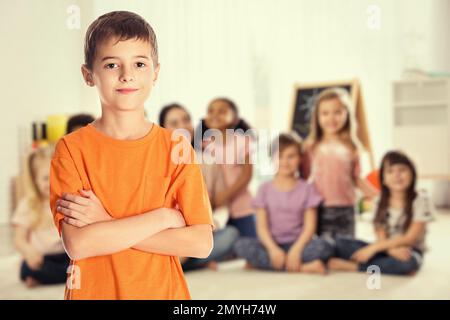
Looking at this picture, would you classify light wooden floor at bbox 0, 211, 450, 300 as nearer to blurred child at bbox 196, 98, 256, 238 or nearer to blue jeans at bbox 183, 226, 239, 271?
blue jeans at bbox 183, 226, 239, 271

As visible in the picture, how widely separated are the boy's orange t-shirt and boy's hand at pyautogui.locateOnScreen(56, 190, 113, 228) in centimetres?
1

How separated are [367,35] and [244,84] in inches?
35.3

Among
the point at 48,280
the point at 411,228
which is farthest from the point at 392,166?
the point at 48,280

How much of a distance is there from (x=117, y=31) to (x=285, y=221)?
1735 millimetres

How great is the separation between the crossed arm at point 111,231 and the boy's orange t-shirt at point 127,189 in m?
0.01

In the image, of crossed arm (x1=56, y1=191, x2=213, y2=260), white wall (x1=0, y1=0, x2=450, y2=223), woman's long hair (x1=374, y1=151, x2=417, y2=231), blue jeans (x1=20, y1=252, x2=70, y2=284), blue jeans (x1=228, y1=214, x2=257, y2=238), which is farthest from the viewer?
white wall (x1=0, y1=0, x2=450, y2=223)

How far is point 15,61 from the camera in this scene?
249 cm

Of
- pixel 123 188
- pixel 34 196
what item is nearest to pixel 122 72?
pixel 123 188

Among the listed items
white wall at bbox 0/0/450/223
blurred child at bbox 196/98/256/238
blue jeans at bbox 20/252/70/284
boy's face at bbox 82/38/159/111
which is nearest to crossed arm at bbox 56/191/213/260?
boy's face at bbox 82/38/159/111

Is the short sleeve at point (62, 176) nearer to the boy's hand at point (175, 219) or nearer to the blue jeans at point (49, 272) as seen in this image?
the boy's hand at point (175, 219)

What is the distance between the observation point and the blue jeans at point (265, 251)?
2.24 meters

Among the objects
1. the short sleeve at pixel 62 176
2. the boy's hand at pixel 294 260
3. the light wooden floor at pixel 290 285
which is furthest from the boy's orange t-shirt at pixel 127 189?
the boy's hand at pixel 294 260

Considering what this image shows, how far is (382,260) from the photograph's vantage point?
2184 millimetres

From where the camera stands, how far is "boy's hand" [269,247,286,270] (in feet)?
7.43
